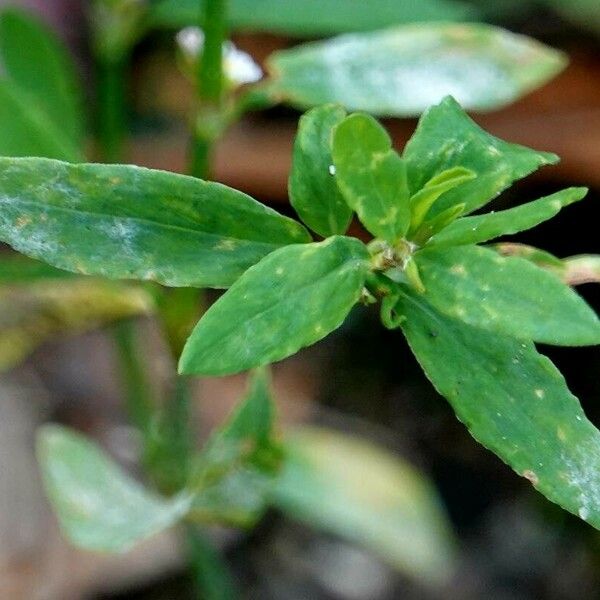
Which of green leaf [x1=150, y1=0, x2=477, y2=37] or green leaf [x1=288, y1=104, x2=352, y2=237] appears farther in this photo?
green leaf [x1=150, y1=0, x2=477, y2=37]

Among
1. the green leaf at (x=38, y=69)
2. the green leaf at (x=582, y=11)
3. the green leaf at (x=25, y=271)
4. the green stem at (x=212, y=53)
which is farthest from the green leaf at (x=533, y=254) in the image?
the green leaf at (x=582, y=11)

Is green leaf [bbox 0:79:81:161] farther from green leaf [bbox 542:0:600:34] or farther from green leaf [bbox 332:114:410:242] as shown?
green leaf [bbox 542:0:600:34]

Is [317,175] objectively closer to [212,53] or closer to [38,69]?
[212,53]

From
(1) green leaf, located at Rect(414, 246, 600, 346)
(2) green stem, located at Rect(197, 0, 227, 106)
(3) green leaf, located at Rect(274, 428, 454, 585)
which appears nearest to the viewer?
(1) green leaf, located at Rect(414, 246, 600, 346)

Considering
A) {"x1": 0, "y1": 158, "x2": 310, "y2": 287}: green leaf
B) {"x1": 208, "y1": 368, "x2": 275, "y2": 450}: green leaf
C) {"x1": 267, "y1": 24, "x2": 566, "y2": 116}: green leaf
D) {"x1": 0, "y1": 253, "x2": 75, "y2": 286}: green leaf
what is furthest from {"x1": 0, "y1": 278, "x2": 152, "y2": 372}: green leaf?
{"x1": 0, "y1": 158, "x2": 310, "y2": 287}: green leaf

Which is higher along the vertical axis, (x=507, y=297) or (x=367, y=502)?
(x=507, y=297)

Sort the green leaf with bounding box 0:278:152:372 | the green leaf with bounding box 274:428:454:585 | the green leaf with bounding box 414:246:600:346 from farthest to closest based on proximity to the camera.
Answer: the green leaf with bounding box 274:428:454:585, the green leaf with bounding box 0:278:152:372, the green leaf with bounding box 414:246:600:346

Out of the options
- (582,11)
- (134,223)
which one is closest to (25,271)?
(134,223)
